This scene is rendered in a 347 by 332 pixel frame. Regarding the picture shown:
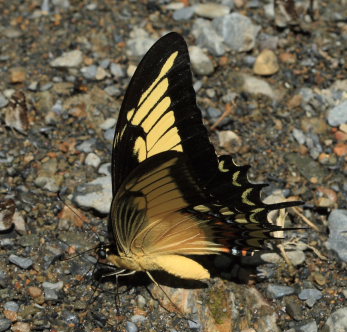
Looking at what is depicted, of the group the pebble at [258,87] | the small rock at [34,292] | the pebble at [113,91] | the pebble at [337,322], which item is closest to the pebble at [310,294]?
the pebble at [337,322]

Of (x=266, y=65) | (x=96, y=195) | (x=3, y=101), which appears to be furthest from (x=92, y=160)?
(x=266, y=65)

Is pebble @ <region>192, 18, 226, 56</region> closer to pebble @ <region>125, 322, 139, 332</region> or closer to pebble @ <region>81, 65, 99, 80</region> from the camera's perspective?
pebble @ <region>81, 65, 99, 80</region>

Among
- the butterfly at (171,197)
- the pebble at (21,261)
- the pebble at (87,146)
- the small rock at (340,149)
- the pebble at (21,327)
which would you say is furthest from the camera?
the small rock at (340,149)

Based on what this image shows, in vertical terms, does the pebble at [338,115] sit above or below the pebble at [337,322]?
above

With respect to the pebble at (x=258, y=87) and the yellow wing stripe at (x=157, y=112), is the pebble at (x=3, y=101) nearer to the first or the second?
the yellow wing stripe at (x=157, y=112)

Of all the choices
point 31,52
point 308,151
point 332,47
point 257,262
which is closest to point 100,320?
point 257,262

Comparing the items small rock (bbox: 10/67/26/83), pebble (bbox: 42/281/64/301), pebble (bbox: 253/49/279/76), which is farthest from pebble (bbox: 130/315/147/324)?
pebble (bbox: 253/49/279/76)
